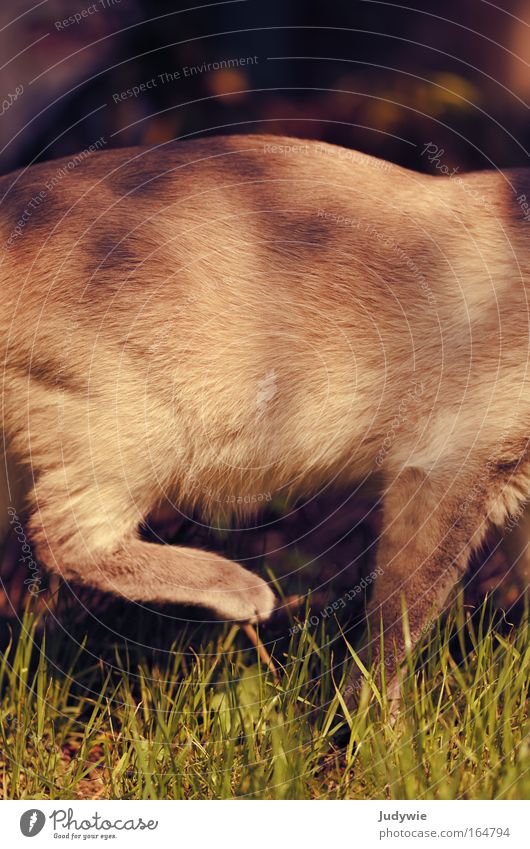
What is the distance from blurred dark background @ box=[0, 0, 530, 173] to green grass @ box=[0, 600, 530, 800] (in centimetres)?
132

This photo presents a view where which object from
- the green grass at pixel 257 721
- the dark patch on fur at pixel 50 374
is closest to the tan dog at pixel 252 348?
the dark patch on fur at pixel 50 374

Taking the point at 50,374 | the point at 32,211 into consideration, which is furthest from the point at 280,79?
the point at 50,374

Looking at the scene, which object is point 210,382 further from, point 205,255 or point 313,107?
point 313,107

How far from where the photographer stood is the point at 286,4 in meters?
2.09

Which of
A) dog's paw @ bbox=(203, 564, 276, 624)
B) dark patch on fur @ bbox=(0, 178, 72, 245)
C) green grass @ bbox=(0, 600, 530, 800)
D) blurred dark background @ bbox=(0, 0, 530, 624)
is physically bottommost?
green grass @ bbox=(0, 600, 530, 800)

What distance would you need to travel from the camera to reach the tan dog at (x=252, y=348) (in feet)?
6.48

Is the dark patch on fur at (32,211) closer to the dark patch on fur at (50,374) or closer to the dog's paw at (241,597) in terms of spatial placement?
the dark patch on fur at (50,374)

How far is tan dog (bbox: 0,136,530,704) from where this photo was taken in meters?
1.97

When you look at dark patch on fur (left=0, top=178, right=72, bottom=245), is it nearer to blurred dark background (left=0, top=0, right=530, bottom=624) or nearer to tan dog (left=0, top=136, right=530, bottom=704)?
tan dog (left=0, top=136, right=530, bottom=704)

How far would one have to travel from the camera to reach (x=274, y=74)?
2195 millimetres

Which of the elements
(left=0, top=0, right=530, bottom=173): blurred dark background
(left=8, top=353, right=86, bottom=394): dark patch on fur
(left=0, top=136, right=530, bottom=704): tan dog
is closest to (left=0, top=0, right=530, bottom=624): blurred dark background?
(left=0, top=0, right=530, bottom=173): blurred dark background

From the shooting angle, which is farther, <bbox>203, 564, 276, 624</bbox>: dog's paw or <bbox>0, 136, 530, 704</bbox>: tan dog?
<bbox>203, 564, 276, 624</bbox>: dog's paw

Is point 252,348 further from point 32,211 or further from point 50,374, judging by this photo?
point 32,211

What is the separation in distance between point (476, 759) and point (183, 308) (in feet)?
4.14
